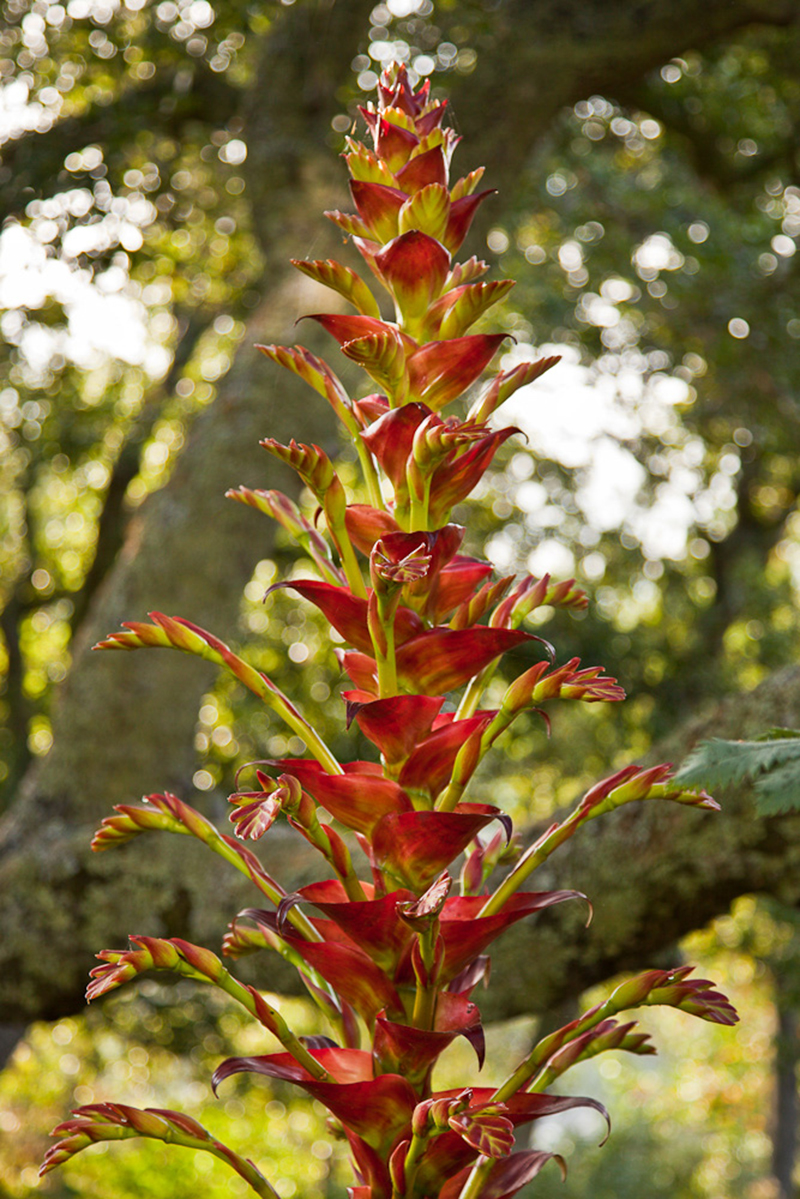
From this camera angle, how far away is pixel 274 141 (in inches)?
185

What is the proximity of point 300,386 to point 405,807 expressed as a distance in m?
3.20

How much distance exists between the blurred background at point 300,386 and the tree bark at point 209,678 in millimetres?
13

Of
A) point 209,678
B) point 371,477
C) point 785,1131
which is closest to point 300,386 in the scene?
point 209,678

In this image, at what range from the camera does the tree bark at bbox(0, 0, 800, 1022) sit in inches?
101

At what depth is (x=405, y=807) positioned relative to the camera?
104 cm

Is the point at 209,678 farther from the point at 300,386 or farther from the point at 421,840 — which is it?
the point at 421,840

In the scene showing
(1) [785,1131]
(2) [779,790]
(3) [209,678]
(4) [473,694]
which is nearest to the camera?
(4) [473,694]

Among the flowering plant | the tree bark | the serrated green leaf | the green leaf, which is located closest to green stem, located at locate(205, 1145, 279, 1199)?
the flowering plant

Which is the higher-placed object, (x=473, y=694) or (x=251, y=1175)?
(x=473, y=694)

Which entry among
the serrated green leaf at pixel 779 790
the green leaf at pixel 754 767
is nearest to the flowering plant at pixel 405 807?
the green leaf at pixel 754 767

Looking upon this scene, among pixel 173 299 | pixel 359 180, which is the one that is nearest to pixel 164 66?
pixel 173 299

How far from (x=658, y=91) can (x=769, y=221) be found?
41.3 inches

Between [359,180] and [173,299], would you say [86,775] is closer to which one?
[359,180]

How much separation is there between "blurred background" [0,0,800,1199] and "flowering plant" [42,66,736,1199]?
1575 mm
